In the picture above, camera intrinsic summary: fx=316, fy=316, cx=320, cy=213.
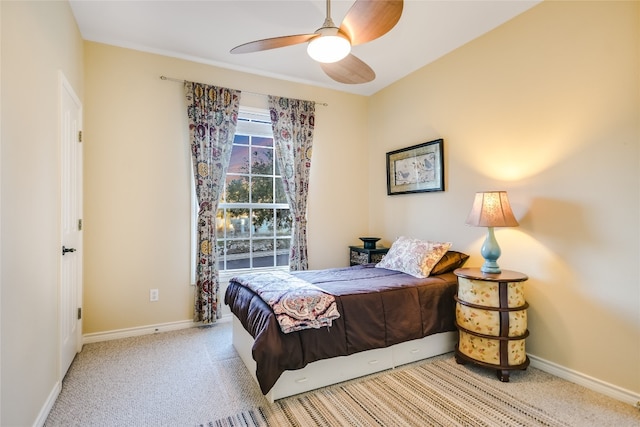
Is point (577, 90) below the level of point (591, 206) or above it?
above

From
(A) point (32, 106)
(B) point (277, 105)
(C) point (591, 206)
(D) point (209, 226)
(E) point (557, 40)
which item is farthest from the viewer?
(B) point (277, 105)

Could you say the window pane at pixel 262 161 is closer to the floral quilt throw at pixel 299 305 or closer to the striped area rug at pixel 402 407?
the floral quilt throw at pixel 299 305

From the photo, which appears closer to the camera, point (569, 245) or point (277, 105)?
point (569, 245)

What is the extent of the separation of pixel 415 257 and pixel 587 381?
1437 millimetres

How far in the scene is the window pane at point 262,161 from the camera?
3.81m

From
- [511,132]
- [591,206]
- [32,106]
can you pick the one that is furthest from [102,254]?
[591,206]

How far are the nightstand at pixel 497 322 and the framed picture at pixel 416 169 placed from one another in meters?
1.23

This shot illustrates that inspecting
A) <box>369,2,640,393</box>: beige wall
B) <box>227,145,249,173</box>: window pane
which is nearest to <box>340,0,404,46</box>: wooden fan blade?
<box>369,2,640,393</box>: beige wall

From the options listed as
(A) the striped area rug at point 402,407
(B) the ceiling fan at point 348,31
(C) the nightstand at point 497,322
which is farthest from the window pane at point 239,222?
(C) the nightstand at point 497,322

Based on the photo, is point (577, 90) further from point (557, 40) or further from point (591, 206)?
point (591, 206)

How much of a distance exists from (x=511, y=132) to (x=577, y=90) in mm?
506

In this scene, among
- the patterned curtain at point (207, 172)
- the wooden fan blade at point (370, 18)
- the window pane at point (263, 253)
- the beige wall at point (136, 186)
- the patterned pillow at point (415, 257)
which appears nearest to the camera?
the wooden fan blade at point (370, 18)

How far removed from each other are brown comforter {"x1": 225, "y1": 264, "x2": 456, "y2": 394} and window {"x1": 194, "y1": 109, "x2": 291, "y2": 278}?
978 mm

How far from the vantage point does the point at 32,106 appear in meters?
A: 1.67
